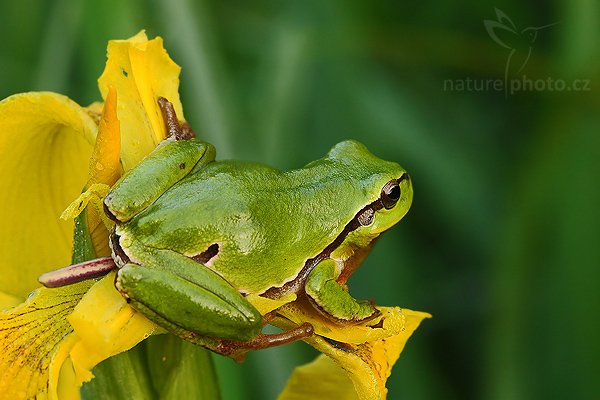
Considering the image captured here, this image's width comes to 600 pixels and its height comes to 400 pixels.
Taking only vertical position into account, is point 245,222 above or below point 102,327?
above

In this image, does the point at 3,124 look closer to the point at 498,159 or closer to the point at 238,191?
the point at 238,191

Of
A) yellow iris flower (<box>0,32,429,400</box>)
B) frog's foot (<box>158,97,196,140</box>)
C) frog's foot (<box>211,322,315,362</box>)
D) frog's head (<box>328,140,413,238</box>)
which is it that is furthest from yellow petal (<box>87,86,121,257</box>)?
frog's head (<box>328,140,413,238</box>)

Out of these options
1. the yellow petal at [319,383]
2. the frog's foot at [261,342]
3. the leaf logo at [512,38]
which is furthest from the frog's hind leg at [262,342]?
the leaf logo at [512,38]

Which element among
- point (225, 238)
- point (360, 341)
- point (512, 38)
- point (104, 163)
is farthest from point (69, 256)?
point (512, 38)

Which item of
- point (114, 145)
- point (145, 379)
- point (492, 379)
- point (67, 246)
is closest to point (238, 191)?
point (114, 145)

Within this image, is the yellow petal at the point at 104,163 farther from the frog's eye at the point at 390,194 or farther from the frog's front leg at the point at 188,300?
the frog's eye at the point at 390,194

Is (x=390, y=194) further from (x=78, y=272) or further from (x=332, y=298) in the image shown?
(x=78, y=272)
